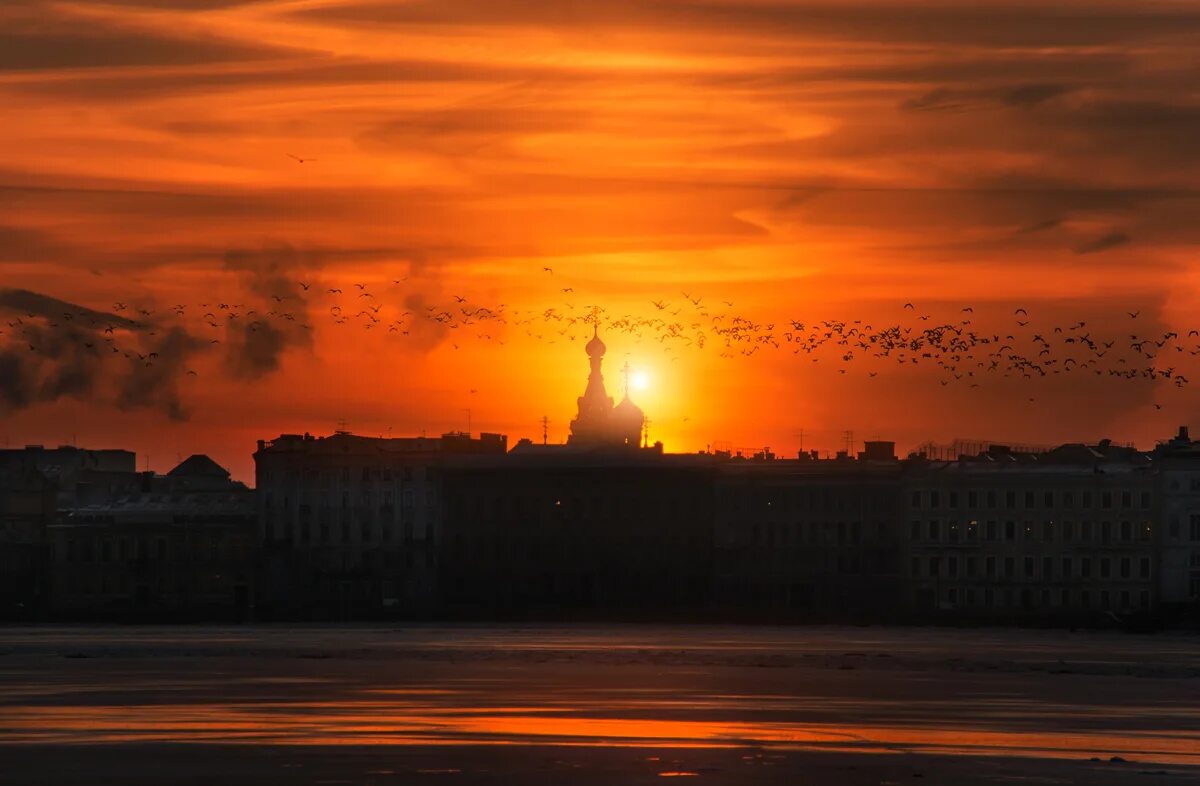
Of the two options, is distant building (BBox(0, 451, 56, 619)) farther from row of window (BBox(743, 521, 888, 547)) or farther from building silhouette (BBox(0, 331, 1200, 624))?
row of window (BBox(743, 521, 888, 547))

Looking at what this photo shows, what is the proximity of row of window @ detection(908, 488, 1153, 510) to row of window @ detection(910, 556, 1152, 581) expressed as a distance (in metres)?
3.02

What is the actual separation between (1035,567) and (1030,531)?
2132 millimetres

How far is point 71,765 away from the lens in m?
46.8

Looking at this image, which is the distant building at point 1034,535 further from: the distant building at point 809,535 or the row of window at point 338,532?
the row of window at point 338,532

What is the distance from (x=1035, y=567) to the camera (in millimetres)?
163500

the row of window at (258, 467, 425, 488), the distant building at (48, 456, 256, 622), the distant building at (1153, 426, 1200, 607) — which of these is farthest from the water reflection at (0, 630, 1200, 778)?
the distant building at (48, 456, 256, 622)

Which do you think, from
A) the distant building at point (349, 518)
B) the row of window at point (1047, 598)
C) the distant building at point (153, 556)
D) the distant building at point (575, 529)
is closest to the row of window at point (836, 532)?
the row of window at point (1047, 598)

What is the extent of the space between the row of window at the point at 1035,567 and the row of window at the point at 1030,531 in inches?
44.2

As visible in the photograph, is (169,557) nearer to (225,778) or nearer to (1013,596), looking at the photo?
(1013,596)

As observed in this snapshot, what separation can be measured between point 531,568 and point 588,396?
3229 cm

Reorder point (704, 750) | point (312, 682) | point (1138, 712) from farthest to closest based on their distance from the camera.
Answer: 1. point (312, 682)
2. point (1138, 712)
3. point (704, 750)

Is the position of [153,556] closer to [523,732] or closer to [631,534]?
[631,534]

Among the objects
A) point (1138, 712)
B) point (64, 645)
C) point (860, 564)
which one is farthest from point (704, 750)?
point (860, 564)

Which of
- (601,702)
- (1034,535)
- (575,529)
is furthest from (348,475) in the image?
(601,702)
